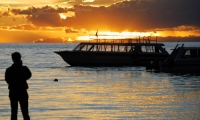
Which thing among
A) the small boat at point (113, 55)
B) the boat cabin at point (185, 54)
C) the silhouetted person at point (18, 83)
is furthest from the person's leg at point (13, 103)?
the small boat at point (113, 55)

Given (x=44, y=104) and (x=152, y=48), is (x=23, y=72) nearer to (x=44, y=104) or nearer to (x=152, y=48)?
(x=44, y=104)

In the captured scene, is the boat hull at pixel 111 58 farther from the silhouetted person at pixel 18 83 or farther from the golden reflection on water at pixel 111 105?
the silhouetted person at pixel 18 83

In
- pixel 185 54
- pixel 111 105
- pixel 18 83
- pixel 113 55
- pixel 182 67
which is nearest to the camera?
pixel 18 83

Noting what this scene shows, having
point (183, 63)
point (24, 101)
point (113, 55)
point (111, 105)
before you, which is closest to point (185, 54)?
point (183, 63)

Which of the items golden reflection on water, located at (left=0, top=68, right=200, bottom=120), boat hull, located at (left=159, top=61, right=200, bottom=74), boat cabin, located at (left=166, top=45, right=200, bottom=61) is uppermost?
boat cabin, located at (left=166, top=45, right=200, bottom=61)

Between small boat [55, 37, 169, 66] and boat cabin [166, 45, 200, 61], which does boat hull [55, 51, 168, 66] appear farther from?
boat cabin [166, 45, 200, 61]

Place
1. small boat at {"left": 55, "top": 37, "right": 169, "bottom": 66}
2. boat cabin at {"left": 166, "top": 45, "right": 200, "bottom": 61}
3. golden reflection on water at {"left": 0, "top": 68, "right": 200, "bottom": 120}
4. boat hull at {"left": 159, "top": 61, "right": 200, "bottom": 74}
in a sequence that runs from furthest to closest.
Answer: small boat at {"left": 55, "top": 37, "right": 169, "bottom": 66} → boat cabin at {"left": 166, "top": 45, "right": 200, "bottom": 61} → boat hull at {"left": 159, "top": 61, "right": 200, "bottom": 74} → golden reflection on water at {"left": 0, "top": 68, "right": 200, "bottom": 120}

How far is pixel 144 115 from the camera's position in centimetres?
1794

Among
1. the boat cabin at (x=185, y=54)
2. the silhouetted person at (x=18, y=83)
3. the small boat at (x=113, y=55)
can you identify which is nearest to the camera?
the silhouetted person at (x=18, y=83)

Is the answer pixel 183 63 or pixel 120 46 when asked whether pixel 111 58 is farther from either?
pixel 183 63

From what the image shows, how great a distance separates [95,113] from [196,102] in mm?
5431

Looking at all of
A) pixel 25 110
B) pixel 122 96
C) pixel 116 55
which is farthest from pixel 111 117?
pixel 116 55

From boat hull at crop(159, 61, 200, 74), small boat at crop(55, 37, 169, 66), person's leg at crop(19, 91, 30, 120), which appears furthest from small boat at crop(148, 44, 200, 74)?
person's leg at crop(19, 91, 30, 120)

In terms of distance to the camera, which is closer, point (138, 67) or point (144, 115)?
point (144, 115)
